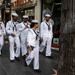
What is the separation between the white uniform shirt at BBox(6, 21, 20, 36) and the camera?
33.9 feet

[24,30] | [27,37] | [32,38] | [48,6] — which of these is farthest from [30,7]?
[32,38]

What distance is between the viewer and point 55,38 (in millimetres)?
14750

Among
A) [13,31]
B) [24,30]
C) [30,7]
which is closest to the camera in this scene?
[13,31]

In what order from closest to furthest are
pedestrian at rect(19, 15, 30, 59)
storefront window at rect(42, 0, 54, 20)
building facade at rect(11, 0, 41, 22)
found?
pedestrian at rect(19, 15, 30, 59) < storefront window at rect(42, 0, 54, 20) < building facade at rect(11, 0, 41, 22)

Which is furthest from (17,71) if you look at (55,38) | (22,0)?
(22,0)

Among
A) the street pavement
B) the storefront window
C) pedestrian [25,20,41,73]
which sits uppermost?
the storefront window

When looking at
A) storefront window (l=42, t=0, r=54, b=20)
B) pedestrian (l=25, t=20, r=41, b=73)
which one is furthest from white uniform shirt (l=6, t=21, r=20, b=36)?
storefront window (l=42, t=0, r=54, b=20)

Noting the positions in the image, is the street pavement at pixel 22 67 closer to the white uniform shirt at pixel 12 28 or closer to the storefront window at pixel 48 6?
the white uniform shirt at pixel 12 28

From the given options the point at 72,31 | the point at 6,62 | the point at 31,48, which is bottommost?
the point at 6,62

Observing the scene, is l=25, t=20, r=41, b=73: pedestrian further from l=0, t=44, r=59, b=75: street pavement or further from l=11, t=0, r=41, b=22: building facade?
l=11, t=0, r=41, b=22: building facade

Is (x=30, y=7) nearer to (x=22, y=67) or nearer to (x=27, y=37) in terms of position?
(x=22, y=67)

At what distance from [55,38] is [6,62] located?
4.96 metres

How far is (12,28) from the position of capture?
34.2ft

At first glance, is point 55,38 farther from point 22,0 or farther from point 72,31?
point 72,31
